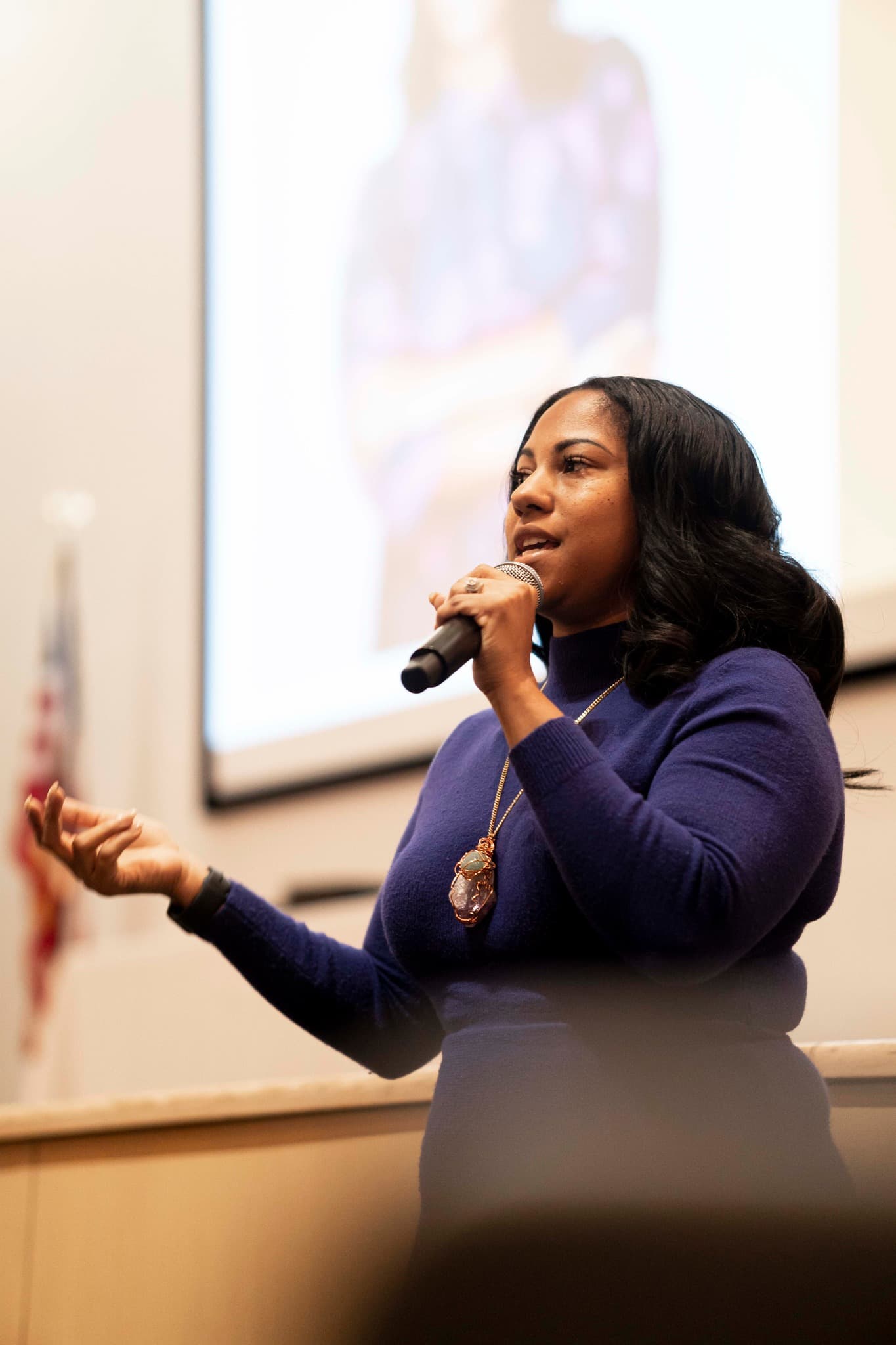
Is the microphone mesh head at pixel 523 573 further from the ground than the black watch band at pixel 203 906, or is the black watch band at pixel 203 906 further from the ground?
the microphone mesh head at pixel 523 573

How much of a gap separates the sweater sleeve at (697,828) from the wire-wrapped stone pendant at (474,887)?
0.55 ft

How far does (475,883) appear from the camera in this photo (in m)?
1.20

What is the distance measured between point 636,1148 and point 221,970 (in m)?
1.85

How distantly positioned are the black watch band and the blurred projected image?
138cm

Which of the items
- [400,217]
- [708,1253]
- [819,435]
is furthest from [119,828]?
[400,217]

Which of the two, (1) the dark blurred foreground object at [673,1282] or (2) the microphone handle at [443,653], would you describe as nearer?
(1) the dark blurred foreground object at [673,1282]

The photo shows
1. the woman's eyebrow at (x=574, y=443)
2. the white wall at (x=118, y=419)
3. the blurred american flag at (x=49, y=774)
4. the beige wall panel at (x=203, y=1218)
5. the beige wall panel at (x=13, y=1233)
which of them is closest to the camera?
the woman's eyebrow at (x=574, y=443)

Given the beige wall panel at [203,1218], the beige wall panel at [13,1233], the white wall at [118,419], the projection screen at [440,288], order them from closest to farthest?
the beige wall panel at [203,1218]
the beige wall panel at [13,1233]
the projection screen at [440,288]
the white wall at [118,419]

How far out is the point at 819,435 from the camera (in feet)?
6.74

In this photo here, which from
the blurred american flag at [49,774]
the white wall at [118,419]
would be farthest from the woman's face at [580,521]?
the blurred american flag at [49,774]

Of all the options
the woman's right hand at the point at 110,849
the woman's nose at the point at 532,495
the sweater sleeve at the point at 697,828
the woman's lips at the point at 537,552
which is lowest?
the woman's right hand at the point at 110,849

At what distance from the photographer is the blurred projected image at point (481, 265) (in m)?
2.51

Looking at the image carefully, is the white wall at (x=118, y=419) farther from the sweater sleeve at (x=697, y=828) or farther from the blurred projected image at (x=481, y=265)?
the sweater sleeve at (x=697, y=828)

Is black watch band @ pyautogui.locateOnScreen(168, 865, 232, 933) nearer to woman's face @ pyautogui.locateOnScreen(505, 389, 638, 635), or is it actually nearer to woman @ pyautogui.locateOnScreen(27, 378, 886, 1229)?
woman @ pyautogui.locateOnScreen(27, 378, 886, 1229)
